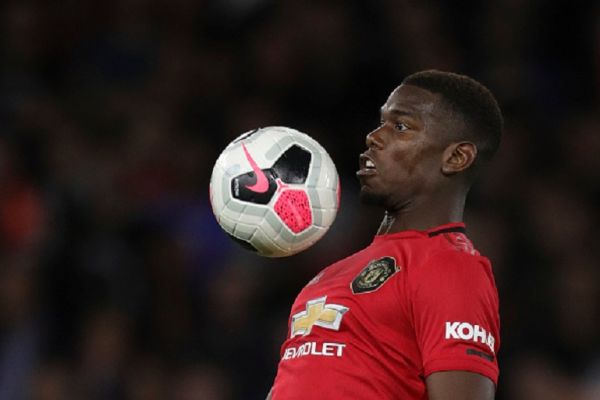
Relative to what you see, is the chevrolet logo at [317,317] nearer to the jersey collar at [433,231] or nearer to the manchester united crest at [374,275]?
the manchester united crest at [374,275]

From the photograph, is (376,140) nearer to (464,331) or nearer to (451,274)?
(451,274)

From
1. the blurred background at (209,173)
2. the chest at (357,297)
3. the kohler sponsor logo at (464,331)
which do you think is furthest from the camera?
the blurred background at (209,173)

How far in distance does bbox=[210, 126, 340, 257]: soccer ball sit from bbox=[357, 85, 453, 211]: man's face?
0.15 m

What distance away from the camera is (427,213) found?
3.70 m

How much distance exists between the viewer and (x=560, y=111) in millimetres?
7844

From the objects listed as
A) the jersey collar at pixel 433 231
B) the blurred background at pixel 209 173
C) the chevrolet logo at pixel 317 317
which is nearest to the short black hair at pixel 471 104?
the jersey collar at pixel 433 231

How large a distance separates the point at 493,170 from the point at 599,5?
1.66 metres

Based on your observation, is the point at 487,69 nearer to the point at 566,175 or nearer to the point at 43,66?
the point at 566,175

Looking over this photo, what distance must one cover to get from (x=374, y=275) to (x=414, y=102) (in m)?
0.58

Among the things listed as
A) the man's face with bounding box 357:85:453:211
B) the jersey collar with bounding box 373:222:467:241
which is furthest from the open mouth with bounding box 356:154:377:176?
the jersey collar with bounding box 373:222:467:241

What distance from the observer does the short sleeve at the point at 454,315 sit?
3182 millimetres

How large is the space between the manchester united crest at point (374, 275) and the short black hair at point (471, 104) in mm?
497

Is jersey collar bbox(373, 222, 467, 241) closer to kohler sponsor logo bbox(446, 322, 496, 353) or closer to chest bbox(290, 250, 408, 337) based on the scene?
chest bbox(290, 250, 408, 337)

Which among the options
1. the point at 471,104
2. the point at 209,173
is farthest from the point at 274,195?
the point at 209,173
